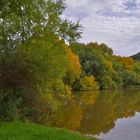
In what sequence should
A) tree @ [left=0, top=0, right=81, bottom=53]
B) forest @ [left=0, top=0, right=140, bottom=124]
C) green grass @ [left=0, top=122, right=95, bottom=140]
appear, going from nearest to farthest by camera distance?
green grass @ [left=0, top=122, right=95, bottom=140]
forest @ [left=0, top=0, right=140, bottom=124]
tree @ [left=0, top=0, right=81, bottom=53]

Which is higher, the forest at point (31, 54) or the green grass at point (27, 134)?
the forest at point (31, 54)

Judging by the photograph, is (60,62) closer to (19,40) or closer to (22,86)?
(19,40)

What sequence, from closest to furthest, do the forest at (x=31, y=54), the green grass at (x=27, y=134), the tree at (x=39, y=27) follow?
the green grass at (x=27, y=134)
the forest at (x=31, y=54)
the tree at (x=39, y=27)

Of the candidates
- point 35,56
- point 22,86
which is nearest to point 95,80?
point 35,56

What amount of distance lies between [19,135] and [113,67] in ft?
268

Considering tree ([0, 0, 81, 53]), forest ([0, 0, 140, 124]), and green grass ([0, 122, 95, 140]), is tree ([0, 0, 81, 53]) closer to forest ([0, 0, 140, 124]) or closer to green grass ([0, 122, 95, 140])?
forest ([0, 0, 140, 124])

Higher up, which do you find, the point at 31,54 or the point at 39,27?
the point at 39,27

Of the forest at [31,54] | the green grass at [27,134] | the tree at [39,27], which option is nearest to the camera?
the green grass at [27,134]

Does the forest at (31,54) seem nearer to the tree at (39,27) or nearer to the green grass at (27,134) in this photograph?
the tree at (39,27)

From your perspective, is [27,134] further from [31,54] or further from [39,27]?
[39,27]


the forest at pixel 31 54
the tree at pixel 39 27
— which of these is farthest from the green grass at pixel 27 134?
the tree at pixel 39 27

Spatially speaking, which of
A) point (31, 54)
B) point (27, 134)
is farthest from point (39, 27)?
point (27, 134)

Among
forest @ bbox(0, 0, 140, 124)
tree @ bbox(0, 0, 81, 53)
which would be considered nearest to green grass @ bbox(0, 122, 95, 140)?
forest @ bbox(0, 0, 140, 124)

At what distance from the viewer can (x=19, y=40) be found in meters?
28.2
